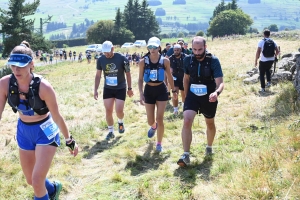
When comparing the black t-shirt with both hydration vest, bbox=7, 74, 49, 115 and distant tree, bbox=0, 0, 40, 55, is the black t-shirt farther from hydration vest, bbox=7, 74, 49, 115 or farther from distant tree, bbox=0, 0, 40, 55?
distant tree, bbox=0, 0, 40, 55

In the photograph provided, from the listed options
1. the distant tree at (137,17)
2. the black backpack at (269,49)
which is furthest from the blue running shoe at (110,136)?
the distant tree at (137,17)

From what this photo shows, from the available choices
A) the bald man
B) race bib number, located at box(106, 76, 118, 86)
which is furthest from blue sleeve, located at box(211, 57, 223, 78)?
race bib number, located at box(106, 76, 118, 86)

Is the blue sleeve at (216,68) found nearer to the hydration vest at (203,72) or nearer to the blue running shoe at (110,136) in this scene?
the hydration vest at (203,72)

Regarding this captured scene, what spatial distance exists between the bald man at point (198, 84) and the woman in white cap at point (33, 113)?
2021mm

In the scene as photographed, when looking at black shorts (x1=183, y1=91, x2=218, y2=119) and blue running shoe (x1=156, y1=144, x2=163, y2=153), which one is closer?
black shorts (x1=183, y1=91, x2=218, y2=119)

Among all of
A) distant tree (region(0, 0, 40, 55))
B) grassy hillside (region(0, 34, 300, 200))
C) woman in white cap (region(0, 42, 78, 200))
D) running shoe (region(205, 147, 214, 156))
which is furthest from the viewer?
distant tree (region(0, 0, 40, 55))

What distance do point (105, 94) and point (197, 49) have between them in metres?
3.20

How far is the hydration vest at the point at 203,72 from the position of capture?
5.30m

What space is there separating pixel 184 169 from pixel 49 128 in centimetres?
247

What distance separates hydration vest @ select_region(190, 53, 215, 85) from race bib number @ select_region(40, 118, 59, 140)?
2470 millimetres

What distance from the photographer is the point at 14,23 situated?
35.6 metres

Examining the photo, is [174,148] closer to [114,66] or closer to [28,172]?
[114,66]

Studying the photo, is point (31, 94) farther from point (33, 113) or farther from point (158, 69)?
point (158, 69)

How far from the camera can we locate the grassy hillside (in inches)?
172
